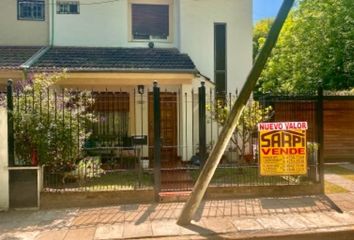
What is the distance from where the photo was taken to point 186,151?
12.7m

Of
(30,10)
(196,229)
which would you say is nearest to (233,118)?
(196,229)

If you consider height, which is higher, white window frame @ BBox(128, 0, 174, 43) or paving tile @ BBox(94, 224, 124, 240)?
white window frame @ BBox(128, 0, 174, 43)

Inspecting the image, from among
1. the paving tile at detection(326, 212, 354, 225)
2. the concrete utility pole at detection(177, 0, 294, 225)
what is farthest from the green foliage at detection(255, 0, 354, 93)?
the concrete utility pole at detection(177, 0, 294, 225)

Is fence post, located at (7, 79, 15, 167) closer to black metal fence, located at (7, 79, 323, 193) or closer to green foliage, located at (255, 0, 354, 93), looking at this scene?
black metal fence, located at (7, 79, 323, 193)

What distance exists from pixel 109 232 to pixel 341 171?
312 inches

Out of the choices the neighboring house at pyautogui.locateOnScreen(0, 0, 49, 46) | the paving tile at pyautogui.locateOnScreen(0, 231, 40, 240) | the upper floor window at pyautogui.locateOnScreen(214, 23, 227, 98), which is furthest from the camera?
the neighboring house at pyautogui.locateOnScreen(0, 0, 49, 46)

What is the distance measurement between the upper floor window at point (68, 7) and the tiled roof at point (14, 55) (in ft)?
5.34

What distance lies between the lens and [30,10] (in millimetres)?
14203

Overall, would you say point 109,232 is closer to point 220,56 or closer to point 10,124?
point 10,124

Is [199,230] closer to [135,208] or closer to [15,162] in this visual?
A: [135,208]

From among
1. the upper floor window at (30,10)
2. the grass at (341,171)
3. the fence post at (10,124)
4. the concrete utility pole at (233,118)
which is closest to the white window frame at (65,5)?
the upper floor window at (30,10)

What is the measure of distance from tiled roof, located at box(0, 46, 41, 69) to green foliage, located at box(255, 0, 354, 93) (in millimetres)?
14439

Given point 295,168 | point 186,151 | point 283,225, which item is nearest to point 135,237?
point 283,225

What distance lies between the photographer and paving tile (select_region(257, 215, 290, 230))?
6445mm
